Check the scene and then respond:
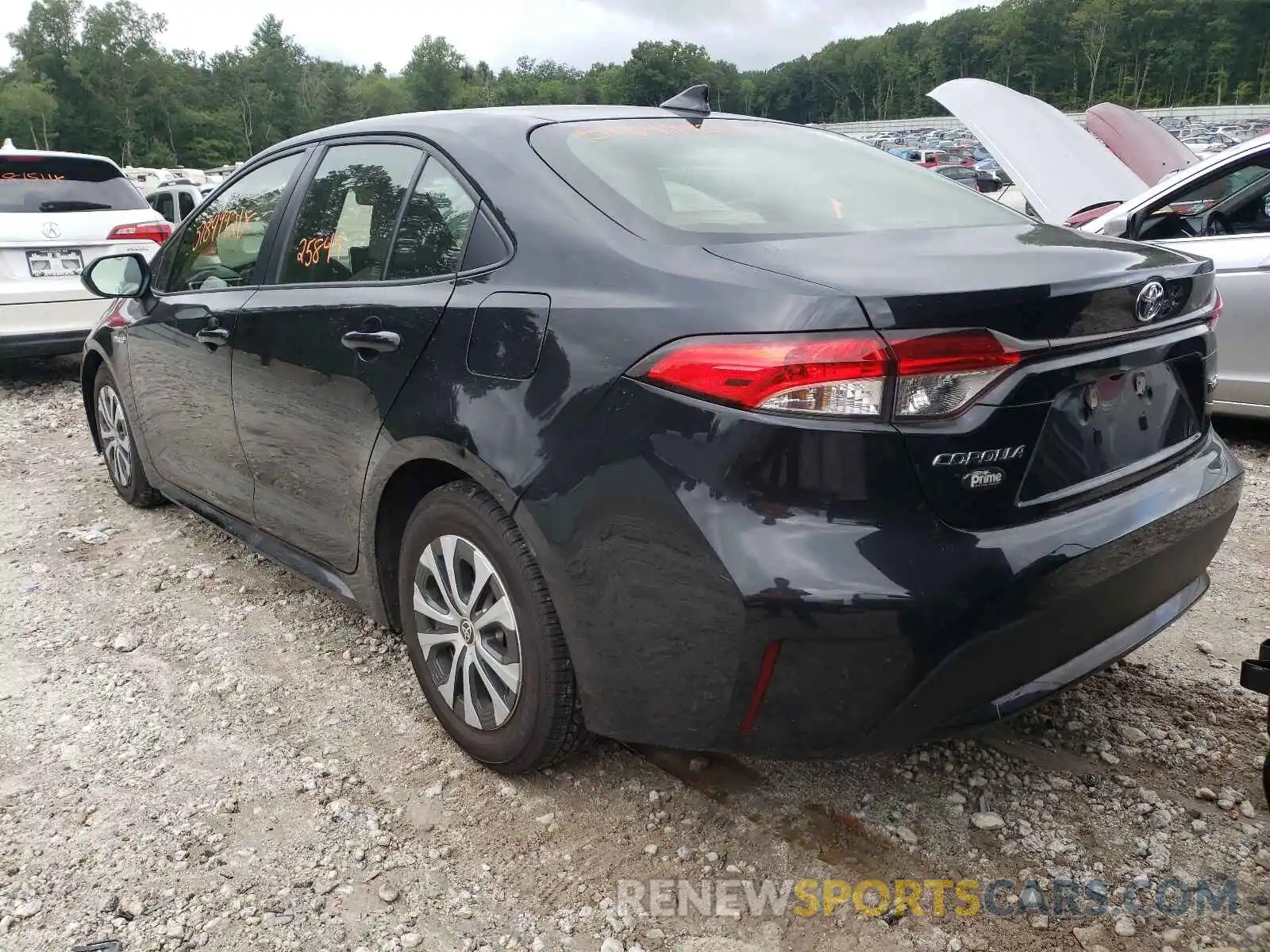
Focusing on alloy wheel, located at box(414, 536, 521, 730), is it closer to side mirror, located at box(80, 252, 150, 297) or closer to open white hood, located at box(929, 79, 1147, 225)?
side mirror, located at box(80, 252, 150, 297)

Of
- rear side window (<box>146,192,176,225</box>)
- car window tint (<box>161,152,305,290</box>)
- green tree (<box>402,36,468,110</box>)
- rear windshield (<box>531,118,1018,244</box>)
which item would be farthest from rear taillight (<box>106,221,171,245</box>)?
green tree (<box>402,36,468,110</box>)

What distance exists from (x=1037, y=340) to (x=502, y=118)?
1.52 m

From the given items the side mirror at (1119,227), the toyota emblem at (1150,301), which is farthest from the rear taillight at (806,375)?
the side mirror at (1119,227)

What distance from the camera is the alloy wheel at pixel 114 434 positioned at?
180 inches

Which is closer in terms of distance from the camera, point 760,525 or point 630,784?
point 760,525

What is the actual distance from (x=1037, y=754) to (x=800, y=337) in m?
1.45

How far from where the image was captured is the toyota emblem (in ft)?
6.77

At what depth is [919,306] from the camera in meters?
1.80

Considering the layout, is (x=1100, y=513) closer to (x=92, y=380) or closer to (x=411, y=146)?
(x=411, y=146)

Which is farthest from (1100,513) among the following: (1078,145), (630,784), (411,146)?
(1078,145)

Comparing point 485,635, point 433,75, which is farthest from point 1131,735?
point 433,75

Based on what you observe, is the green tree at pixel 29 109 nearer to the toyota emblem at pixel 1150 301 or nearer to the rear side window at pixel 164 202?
the rear side window at pixel 164 202

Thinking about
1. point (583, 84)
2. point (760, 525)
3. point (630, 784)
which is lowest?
point (630, 784)

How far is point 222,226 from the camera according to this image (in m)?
3.68
